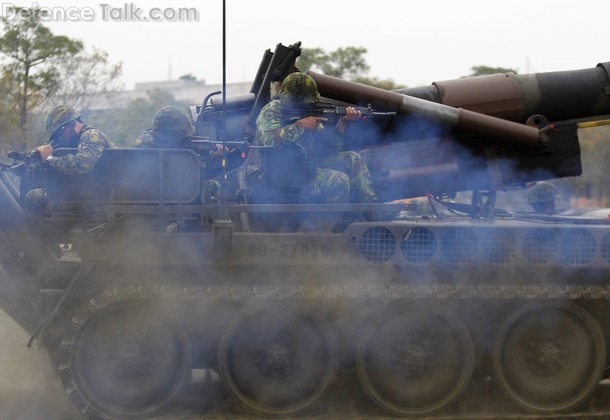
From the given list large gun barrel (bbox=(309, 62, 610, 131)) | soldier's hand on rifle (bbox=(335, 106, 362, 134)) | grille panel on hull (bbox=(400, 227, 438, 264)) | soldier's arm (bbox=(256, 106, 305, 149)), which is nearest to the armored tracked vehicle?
grille panel on hull (bbox=(400, 227, 438, 264))

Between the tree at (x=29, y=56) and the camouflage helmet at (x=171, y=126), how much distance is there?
462 inches

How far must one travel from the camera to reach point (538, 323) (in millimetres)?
7484

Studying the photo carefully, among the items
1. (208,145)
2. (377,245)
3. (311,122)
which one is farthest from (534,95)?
(208,145)

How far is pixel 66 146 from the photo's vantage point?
26.5 feet

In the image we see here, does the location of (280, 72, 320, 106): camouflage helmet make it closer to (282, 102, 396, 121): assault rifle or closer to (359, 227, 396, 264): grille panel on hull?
(282, 102, 396, 121): assault rifle

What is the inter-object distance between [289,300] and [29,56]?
47.8 ft

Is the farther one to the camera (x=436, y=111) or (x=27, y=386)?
(x=27, y=386)

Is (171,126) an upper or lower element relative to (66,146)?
upper

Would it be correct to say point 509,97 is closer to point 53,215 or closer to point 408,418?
point 408,418

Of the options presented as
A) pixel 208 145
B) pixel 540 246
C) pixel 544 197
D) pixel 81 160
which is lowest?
pixel 540 246

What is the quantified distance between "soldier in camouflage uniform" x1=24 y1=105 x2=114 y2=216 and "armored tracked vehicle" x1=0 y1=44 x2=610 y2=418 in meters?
0.14

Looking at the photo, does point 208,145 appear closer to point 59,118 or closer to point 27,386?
point 59,118

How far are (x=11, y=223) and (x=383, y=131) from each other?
3456 millimetres

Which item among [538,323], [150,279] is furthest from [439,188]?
[150,279]
